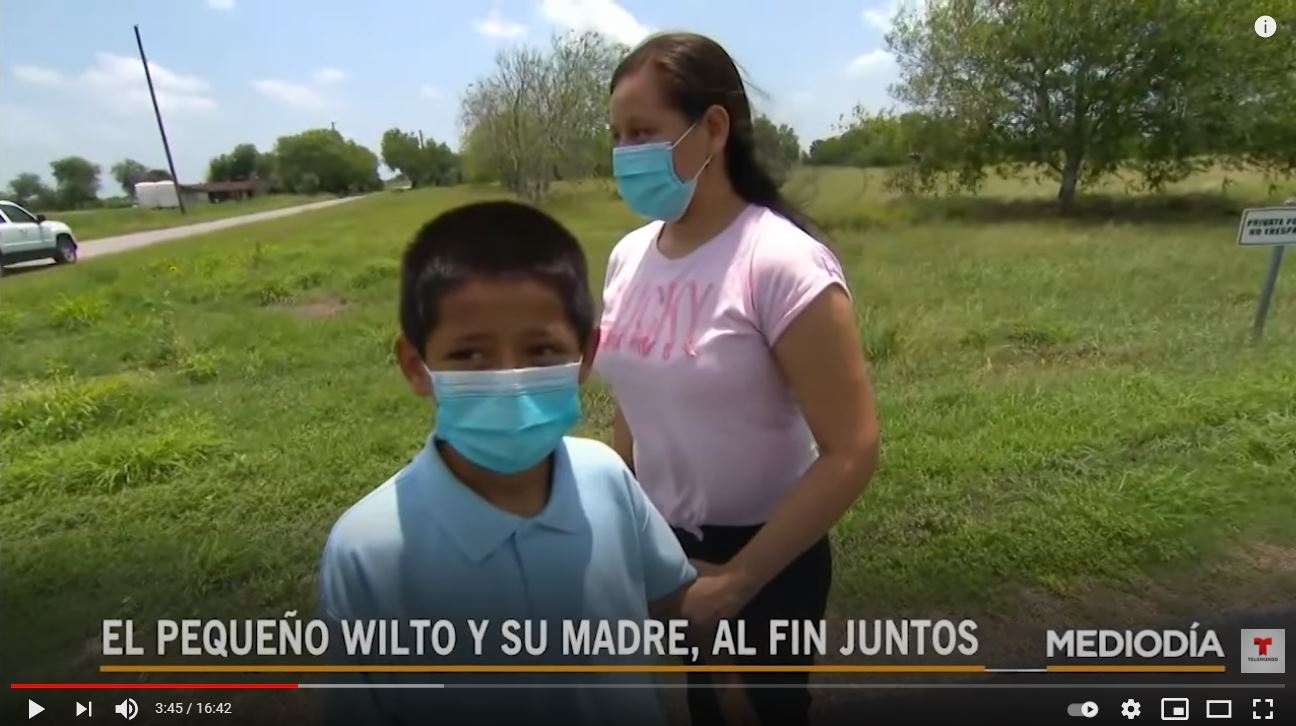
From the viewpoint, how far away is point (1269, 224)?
1.73 m

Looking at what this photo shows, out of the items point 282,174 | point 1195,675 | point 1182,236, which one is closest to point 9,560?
point 282,174

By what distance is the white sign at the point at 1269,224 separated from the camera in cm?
173

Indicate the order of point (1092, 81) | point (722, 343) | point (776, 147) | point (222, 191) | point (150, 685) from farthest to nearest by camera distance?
point (1092, 81) → point (222, 191) → point (150, 685) → point (776, 147) → point (722, 343)

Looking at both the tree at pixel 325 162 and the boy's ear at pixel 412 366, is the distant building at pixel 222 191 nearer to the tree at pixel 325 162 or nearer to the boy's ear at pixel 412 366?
the tree at pixel 325 162

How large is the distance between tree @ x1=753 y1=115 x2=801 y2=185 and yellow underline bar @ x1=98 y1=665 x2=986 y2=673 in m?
0.57

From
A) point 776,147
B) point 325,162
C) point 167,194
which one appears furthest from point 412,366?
point 167,194

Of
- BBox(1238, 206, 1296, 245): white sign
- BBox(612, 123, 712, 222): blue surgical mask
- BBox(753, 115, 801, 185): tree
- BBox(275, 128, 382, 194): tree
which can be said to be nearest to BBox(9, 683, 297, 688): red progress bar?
BBox(275, 128, 382, 194): tree

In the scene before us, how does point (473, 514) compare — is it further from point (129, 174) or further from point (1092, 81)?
point (1092, 81)

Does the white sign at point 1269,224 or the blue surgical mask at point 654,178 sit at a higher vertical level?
the blue surgical mask at point 654,178

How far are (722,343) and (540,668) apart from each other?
0.36 m

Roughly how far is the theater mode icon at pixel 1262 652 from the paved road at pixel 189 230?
1.53 meters

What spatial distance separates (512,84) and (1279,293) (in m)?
2.51

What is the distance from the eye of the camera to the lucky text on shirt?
0.74 meters

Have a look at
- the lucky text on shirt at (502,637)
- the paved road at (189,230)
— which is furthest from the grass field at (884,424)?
the lucky text on shirt at (502,637)
